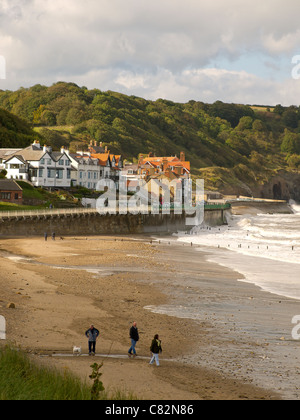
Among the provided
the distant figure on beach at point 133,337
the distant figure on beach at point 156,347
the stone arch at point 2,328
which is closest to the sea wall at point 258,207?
the stone arch at point 2,328

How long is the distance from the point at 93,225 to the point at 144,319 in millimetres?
41727

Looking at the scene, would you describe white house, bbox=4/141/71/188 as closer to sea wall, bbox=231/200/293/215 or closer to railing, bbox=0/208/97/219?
railing, bbox=0/208/97/219

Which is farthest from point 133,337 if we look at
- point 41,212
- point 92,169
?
point 92,169

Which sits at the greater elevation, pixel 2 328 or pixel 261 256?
pixel 2 328

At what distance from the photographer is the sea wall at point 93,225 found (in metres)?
55.0

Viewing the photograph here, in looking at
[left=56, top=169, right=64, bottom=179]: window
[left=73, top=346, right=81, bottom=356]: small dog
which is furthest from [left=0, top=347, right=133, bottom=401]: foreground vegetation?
[left=56, top=169, right=64, bottom=179]: window

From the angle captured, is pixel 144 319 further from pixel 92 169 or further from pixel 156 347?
pixel 92 169

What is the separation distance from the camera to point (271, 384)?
15734 millimetres

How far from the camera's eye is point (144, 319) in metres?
23.0

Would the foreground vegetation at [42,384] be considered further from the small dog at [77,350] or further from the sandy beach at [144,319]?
the small dog at [77,350]

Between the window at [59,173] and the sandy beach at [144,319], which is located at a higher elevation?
the window at [59,173]

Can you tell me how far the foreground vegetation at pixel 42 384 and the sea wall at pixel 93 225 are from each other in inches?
1613

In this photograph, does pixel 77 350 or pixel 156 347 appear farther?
pixel 77 350

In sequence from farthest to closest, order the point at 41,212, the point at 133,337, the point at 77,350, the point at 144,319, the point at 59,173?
the point at 59,173, the point at 41,212, the point at 144,319, the point at 133,337, the point at 77,350
